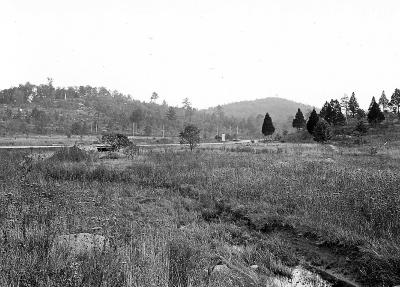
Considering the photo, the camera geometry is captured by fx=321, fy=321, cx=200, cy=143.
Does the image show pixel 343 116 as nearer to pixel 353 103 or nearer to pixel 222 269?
pixel 353 103

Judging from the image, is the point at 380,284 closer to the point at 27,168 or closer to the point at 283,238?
the point at 283,238

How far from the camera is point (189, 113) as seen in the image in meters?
124

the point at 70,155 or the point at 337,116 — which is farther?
A: the point at 337,116

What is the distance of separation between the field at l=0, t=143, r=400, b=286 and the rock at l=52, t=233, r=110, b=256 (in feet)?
0.45

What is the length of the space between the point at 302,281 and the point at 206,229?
281 centimetres

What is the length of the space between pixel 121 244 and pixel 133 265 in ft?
3.61

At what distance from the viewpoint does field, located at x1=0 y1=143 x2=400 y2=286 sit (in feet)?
14.2

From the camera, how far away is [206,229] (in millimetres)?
7992

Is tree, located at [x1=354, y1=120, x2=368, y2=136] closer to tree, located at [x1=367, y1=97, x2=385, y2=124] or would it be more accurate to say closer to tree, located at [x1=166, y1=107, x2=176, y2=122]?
tree, located at [x1=367, y1=97, x2=385, y2=124]

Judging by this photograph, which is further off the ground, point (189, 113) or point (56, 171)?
point (189, 113)

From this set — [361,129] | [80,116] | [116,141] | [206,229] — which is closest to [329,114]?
[361,129]

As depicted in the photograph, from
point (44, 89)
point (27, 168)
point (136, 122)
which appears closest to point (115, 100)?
point (44, 89)

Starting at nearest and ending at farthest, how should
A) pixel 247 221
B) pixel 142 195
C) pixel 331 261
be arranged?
pixel 331 261, pixel 247 221, pixel 142 195

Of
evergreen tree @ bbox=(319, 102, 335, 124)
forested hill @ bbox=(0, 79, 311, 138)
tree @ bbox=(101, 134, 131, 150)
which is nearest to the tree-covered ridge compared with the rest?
forested hill @ bbox=(0, 79, 311, 138)
